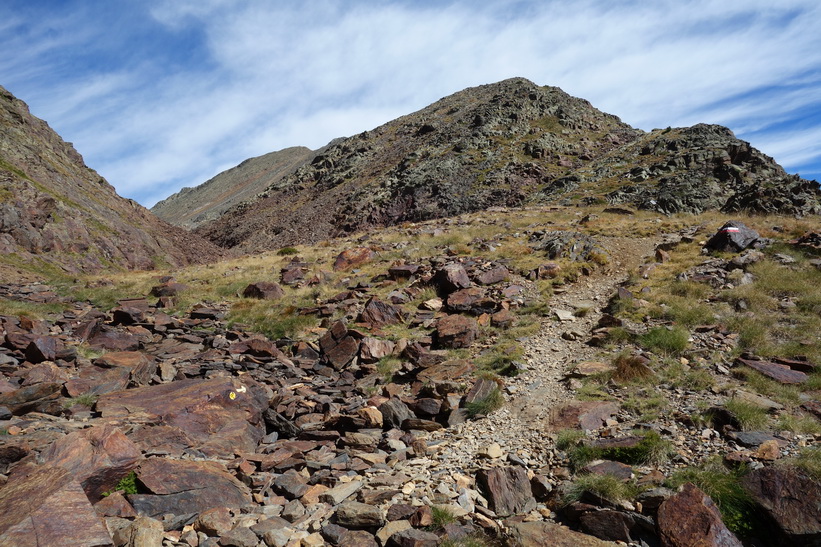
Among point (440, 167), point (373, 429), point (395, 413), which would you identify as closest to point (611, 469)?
point (395, 413)

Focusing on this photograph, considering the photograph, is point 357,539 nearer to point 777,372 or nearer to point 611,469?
point 611,469

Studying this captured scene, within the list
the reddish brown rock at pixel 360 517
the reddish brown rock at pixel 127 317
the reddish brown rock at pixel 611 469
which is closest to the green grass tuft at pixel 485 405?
the reddish brown rock at pixel 611 469

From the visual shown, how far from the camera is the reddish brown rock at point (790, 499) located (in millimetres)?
4586

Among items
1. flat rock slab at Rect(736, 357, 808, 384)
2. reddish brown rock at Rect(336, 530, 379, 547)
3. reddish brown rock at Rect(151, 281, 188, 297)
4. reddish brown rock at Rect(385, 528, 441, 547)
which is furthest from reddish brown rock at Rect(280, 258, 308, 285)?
flat rock slab at Rect(736, 357, 808, 384)

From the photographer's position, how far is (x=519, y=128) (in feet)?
183

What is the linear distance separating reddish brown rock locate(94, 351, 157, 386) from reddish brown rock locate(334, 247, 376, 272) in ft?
36.2

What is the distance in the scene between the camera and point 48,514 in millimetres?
4387

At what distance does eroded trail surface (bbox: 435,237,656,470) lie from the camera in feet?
22.9

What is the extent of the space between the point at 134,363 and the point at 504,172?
4318 centimetres

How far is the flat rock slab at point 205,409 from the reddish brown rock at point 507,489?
14.6 ft

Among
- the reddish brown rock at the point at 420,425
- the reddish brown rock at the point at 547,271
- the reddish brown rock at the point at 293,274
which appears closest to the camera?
the reddish brown rock at the point at 420,425

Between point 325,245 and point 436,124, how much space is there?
40.4m

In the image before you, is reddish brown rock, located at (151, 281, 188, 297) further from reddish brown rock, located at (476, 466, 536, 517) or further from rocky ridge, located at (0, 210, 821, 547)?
reddish brown rock, located at (476, 466, 536, 517)

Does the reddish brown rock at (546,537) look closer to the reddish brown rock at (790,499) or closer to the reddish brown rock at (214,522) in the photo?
the reddish brown rock at (790,499)
